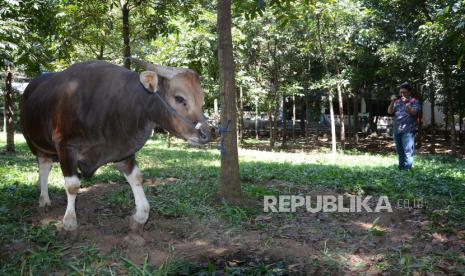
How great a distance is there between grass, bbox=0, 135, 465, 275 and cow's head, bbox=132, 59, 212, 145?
1.21 m

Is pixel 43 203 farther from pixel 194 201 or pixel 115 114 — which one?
pixel 115 114

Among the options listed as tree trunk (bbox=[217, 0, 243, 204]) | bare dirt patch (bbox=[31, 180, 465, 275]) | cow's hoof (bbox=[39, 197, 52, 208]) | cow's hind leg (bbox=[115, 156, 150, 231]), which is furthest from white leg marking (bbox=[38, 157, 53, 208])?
tree trunk (bbox=[217, 0, 243, 204])

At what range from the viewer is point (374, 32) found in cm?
1800

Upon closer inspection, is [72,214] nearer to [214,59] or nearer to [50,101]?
[50,101]

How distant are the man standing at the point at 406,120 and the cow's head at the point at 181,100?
6246 millimetres

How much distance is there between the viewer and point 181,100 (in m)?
3.98

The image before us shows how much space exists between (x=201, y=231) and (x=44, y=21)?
7.12 metres

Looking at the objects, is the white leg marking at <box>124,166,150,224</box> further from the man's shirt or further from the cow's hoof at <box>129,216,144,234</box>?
the man's shirt

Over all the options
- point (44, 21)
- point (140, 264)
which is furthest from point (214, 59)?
point (140, 264)

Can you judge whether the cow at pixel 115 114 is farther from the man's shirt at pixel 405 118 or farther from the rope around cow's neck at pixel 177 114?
the man's shirt at pixel 405 118

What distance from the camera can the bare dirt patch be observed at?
430cm

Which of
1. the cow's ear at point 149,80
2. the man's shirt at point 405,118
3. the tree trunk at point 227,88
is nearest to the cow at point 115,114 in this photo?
the cow's ear at point 149,80

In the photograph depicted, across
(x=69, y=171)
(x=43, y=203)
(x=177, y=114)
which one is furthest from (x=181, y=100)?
(x=43, y=203)

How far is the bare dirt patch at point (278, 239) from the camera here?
14.1ft
